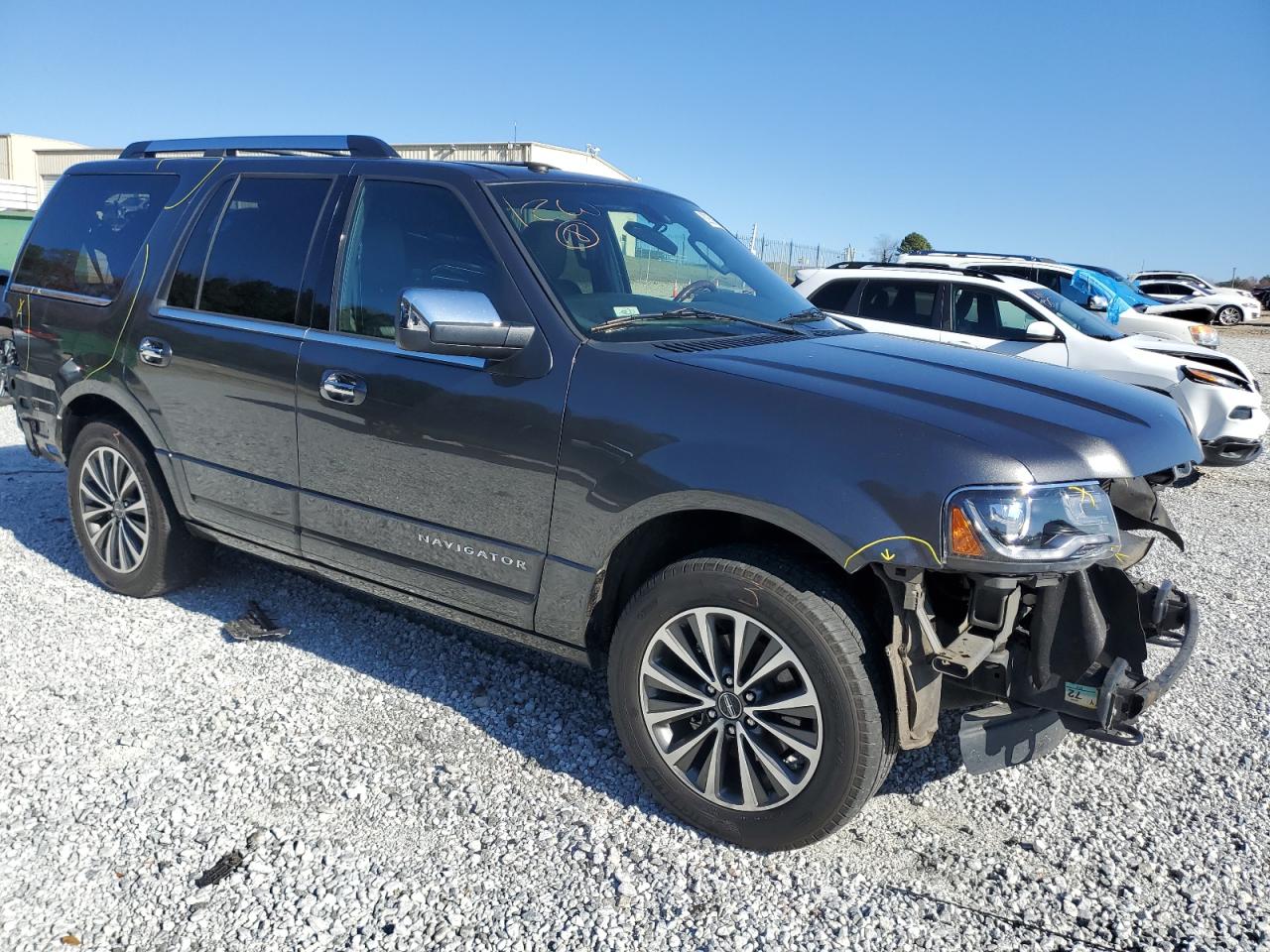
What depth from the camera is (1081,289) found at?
15.3 m

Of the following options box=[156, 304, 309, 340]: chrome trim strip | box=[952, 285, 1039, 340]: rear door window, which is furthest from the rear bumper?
box=[952, 285, 1039, 340]: rear door window

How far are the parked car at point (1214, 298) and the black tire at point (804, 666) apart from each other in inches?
1256

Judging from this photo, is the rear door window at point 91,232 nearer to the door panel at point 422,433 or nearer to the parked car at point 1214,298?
the door panel at point 422,433

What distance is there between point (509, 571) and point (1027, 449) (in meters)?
1.65

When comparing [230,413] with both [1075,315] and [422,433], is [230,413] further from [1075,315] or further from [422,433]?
[1075,315]

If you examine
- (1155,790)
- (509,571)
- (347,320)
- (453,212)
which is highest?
(453,212)

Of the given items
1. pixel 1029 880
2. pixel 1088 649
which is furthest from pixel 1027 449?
pixel 1029 880

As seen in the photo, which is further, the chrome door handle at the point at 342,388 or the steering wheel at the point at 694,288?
the steering wheel at the point at 694,288

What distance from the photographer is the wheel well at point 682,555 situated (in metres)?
2.78

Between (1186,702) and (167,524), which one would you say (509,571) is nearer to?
(167,524)

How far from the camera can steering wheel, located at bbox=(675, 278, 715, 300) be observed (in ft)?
11.8

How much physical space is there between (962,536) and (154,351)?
349 cm

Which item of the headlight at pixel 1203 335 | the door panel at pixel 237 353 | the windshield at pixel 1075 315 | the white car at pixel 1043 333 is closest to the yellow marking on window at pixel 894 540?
the door panel at pixel 237 353

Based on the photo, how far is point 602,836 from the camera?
9.55 ft
